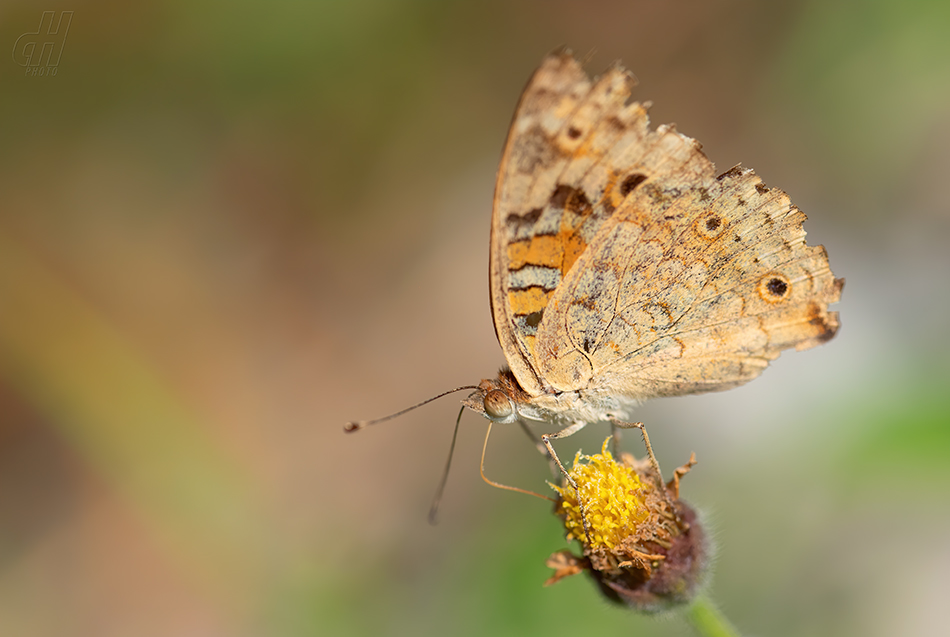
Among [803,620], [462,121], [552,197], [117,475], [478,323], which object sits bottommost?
[803,620]

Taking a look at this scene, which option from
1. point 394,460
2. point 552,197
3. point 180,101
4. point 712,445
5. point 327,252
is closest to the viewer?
point 552,197

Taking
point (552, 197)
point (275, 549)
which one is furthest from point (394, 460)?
point (552, 197)

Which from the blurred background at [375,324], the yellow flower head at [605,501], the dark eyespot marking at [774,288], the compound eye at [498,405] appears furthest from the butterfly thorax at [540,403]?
the blurred background at [375,324]

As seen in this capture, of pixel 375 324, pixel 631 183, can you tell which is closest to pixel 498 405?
pixel 631 183

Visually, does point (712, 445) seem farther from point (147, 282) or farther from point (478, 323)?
point (147, 282)

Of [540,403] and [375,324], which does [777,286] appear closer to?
[540,403]

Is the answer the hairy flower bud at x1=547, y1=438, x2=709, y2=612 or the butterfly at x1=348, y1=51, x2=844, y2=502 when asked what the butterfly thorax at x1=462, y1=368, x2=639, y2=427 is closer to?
the butterfly at x1=348, y1=51, x2=844, y2=502
